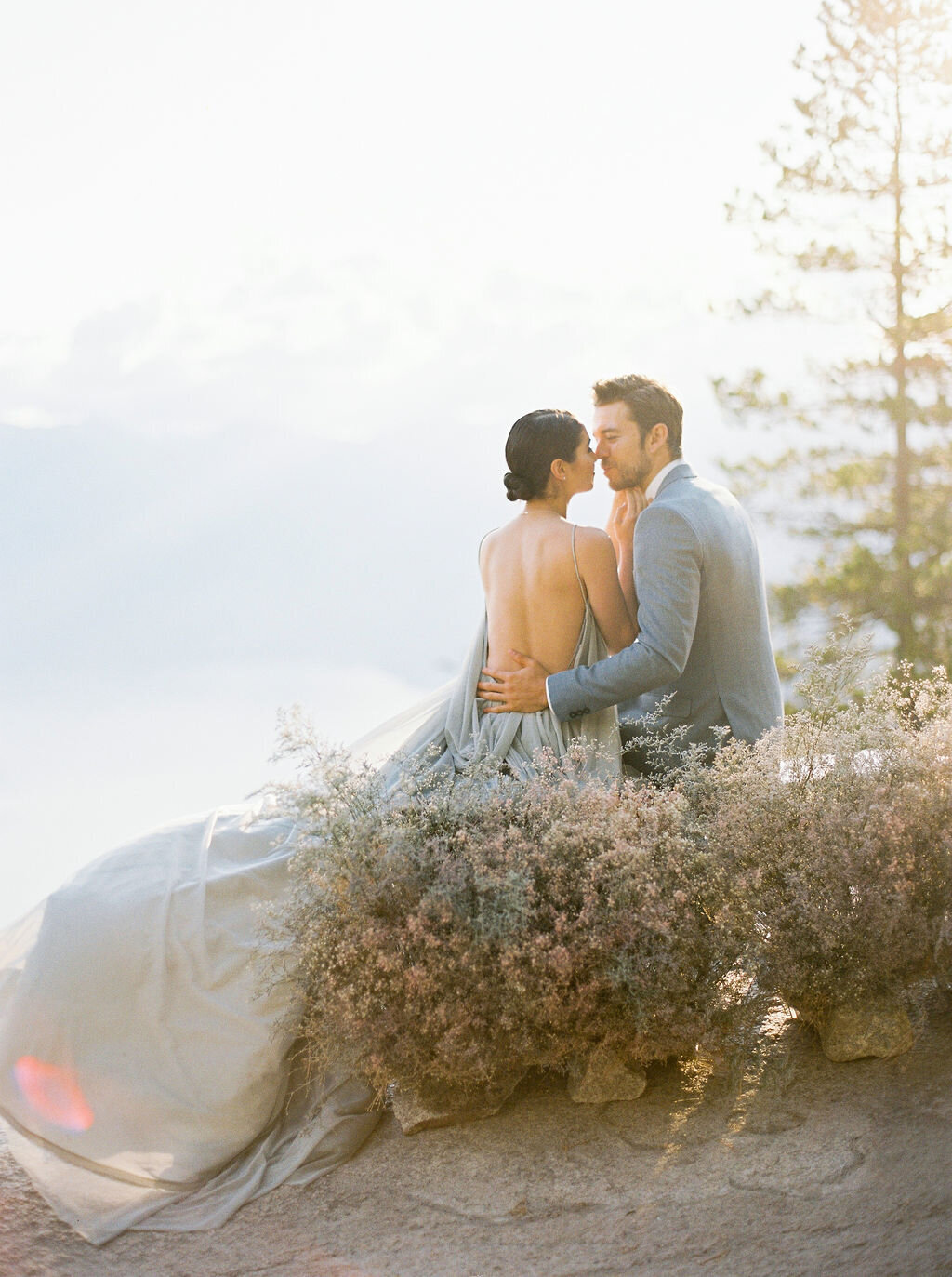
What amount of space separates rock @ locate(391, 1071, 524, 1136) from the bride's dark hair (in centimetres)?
204

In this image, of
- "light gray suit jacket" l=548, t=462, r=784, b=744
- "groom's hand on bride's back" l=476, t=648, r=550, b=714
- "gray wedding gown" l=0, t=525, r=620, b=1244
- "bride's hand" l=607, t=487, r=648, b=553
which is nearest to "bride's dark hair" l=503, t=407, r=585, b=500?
"light gray suit jacket" l=548, t=462, r=784, b=744

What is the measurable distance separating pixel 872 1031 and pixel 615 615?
1.66 m

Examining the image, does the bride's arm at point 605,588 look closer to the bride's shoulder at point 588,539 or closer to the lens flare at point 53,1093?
the bride's shoulder at point 588,539

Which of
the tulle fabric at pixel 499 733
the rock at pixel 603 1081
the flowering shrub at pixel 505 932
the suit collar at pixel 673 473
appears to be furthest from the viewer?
the suit collar at pixel 673 473

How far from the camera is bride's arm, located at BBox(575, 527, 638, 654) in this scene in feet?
14.0

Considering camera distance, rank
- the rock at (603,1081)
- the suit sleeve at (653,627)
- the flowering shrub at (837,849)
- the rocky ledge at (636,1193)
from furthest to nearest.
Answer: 1. the suit sleeve at (653,627)
2. the rock at (603,1081)
3. the flowering shrub at (837,849)
4. the rocky ledge at (636,1193)

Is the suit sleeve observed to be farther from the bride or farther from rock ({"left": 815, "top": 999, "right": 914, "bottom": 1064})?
rock ({"left": 815, "top": 999, "right": 914, "bottom": 1064})

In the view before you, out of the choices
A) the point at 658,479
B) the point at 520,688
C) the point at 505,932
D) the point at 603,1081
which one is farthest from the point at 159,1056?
the point at 658,479

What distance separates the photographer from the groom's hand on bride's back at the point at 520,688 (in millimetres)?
4355

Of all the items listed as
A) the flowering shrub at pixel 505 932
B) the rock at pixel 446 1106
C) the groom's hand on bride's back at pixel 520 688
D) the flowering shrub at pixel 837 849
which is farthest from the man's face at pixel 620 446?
the rock at pixel 446 1106

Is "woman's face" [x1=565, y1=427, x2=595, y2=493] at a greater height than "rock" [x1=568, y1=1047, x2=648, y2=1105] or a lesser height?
greater

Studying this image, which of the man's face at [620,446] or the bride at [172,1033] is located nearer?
the bride at [172,1033]

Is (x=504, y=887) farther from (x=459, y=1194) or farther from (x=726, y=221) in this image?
(x=726, y=221)

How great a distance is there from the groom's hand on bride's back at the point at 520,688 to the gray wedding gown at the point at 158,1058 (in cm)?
51
